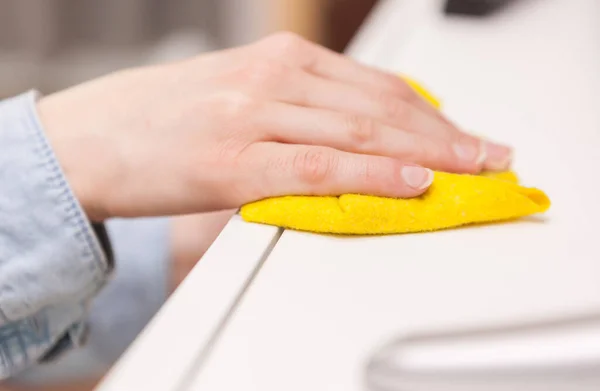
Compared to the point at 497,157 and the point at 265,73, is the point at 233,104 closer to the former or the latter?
the point at 265,73

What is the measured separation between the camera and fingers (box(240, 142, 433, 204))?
338mm

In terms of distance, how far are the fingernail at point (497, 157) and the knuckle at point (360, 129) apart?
7 centimetres

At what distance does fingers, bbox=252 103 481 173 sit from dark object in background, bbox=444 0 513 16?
37 centimetres

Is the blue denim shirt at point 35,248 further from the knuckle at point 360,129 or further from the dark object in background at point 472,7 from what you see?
the dark object in background at point 472,7

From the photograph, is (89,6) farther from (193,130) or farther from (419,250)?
(419,250)

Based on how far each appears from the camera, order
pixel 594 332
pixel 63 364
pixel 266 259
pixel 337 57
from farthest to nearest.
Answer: pixel 63 364 < pixel 337 57 < pixel 266 259 < pixel 594 332

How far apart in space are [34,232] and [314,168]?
0.16 metres

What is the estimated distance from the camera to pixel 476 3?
726mm

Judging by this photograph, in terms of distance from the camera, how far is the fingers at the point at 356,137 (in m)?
0.37

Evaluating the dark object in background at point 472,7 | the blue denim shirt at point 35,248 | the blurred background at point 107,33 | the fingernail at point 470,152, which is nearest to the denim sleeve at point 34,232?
the blue denim shirt at point 35,248

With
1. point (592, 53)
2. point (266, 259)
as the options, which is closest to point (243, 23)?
point (592, 53)

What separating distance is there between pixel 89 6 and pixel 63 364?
126 cm

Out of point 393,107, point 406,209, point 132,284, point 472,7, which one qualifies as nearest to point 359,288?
point 406,209

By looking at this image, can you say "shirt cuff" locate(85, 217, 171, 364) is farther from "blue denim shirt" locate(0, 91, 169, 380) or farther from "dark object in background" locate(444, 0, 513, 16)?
"dark object in background" locate(444, 0, 513, 16)
